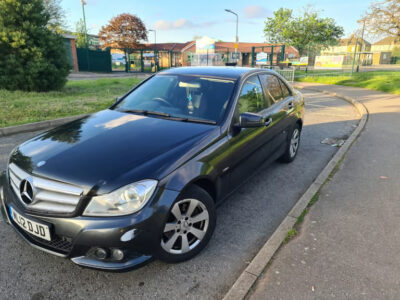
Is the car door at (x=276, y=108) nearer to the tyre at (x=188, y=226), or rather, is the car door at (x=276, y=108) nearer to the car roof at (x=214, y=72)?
the car roof at (x=214, y=72)

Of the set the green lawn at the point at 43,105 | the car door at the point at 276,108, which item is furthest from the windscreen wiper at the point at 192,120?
the green lawn at the point at 43,105

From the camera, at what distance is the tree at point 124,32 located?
161 feet

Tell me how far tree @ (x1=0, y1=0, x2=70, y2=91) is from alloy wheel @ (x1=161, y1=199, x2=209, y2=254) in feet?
33.4

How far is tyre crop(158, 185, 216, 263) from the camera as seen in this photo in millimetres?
2418

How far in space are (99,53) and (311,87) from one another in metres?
20.7

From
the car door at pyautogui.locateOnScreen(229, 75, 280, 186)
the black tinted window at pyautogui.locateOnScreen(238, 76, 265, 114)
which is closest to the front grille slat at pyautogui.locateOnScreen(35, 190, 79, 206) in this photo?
the car door at pyautogui.locateOnScreen(229, 75, 280, 186)

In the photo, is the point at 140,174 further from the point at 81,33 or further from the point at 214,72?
the point at 81,33

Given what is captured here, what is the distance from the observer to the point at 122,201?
7.06 ft

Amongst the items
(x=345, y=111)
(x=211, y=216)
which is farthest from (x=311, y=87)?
(x=211, y=216)

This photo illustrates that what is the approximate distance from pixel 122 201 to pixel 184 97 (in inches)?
69.2

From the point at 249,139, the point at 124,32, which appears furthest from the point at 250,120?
the point at 124,32

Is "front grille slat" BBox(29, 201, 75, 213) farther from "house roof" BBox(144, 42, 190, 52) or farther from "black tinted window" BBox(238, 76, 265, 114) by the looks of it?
"house roof" BBox(144, 42, 190, 52)

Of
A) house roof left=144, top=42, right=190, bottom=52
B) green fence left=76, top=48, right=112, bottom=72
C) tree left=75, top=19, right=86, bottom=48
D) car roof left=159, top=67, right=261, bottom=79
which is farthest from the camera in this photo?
house roof left=144, top=42, right=190, bottom=52

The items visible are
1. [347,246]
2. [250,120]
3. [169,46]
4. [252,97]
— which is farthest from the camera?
[169,46]
